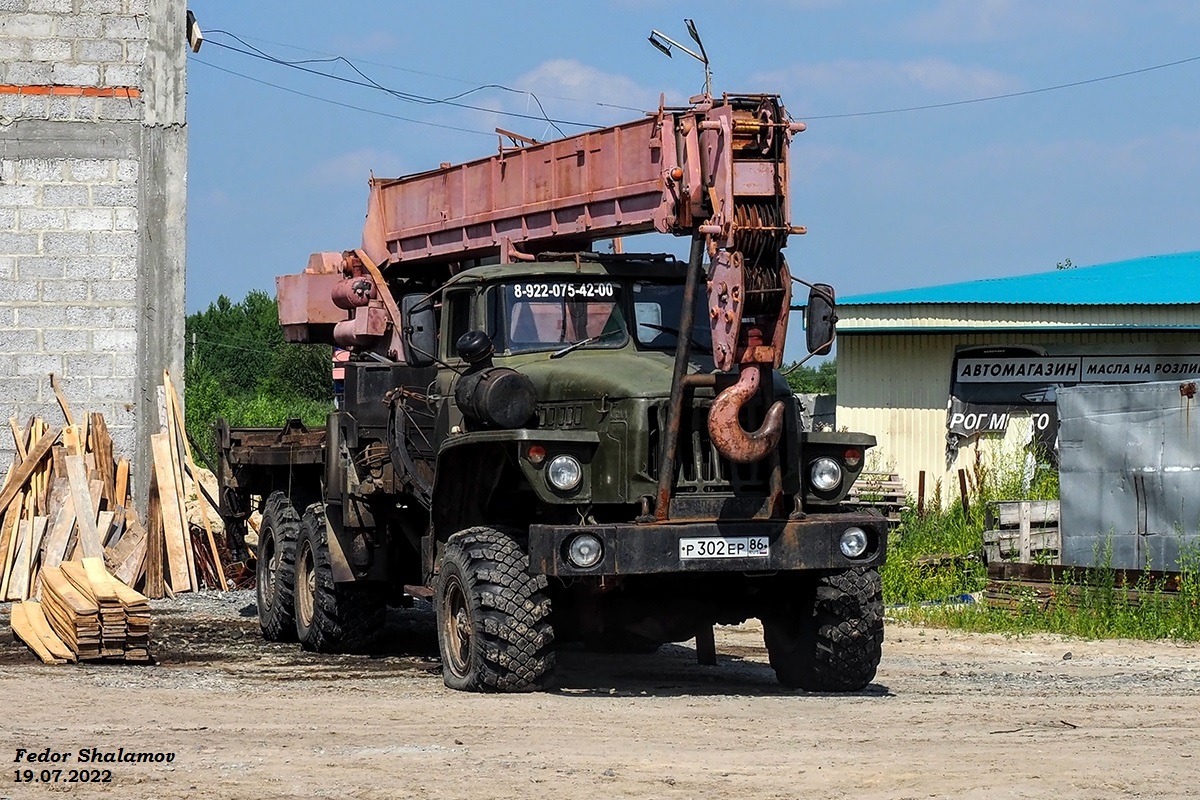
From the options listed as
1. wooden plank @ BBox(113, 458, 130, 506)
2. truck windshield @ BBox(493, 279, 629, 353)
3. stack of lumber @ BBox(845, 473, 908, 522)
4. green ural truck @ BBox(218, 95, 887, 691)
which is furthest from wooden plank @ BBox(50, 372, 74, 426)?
stack of lumber @ BBox(845, 473, 908, 522)

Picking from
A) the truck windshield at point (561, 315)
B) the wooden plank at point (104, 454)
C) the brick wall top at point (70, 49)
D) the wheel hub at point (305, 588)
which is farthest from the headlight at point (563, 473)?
the brick wall top at point (70, 49)

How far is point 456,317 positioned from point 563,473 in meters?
2.17

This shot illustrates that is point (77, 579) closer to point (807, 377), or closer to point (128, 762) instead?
point (128, 762)

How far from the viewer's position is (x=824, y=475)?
34.4 feet

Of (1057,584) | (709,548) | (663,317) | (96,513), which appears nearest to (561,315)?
(663,317)

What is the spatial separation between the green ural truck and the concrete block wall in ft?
22.2

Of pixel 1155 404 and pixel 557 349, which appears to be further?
pixel 1155 404

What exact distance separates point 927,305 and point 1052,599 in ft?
26.7

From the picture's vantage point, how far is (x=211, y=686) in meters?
11.1

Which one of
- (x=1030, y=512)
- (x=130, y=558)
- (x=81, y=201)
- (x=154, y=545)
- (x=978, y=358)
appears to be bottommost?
(x=130, y=558)

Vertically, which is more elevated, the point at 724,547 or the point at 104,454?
the point at 104,454

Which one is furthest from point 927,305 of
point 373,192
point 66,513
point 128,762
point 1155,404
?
point 128,762

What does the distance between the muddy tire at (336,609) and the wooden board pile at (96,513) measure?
13.1 ft

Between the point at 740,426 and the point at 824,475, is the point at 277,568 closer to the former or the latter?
the point at 824,475
